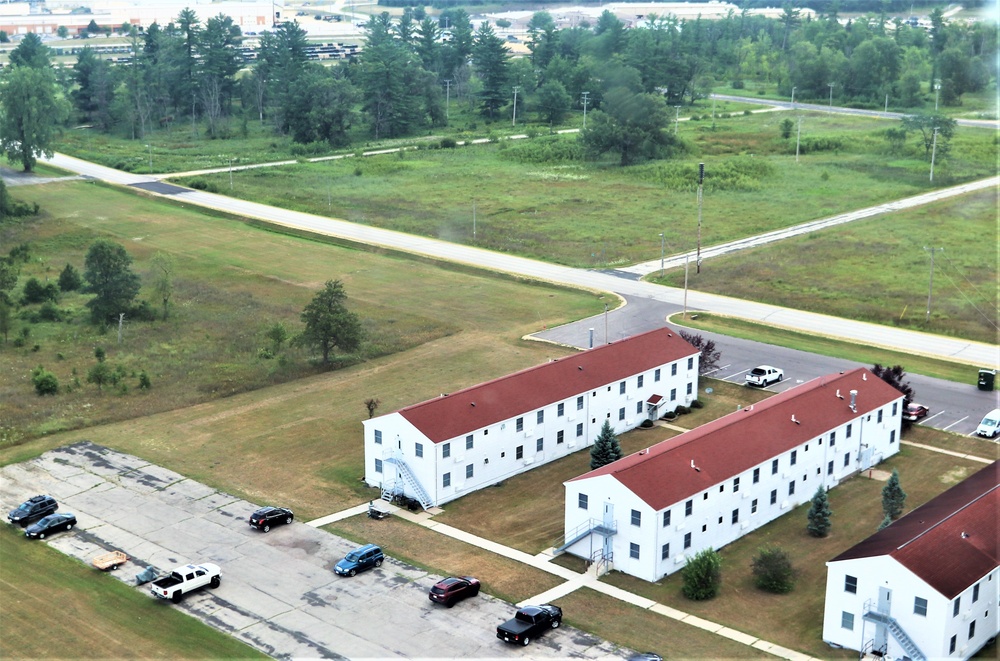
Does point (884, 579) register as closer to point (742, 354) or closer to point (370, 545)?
point (370, 545)

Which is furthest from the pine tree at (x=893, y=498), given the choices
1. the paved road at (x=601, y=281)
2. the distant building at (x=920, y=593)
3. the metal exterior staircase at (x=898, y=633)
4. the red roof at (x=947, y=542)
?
the paved road at (x=601, y=281)

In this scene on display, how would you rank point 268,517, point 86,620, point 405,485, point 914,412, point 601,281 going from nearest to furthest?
point 86,620 → point 268,517 → point 405,485 → point 914,412 → point 601,281

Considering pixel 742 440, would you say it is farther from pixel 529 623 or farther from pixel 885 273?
Answer: pixel 885 273

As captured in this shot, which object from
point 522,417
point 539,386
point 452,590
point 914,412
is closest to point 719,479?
point 522,417

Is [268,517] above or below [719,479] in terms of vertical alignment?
below

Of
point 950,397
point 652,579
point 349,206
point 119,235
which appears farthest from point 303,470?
point 349,206

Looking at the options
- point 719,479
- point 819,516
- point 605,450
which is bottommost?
point 819,516

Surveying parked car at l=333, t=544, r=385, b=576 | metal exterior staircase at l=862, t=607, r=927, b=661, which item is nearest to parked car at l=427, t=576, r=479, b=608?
parked car at l=333, t=544, r=385, b=576

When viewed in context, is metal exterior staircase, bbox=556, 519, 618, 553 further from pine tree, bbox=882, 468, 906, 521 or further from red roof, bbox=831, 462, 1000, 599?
pine tree, bbox=882, 468, 906, 521
